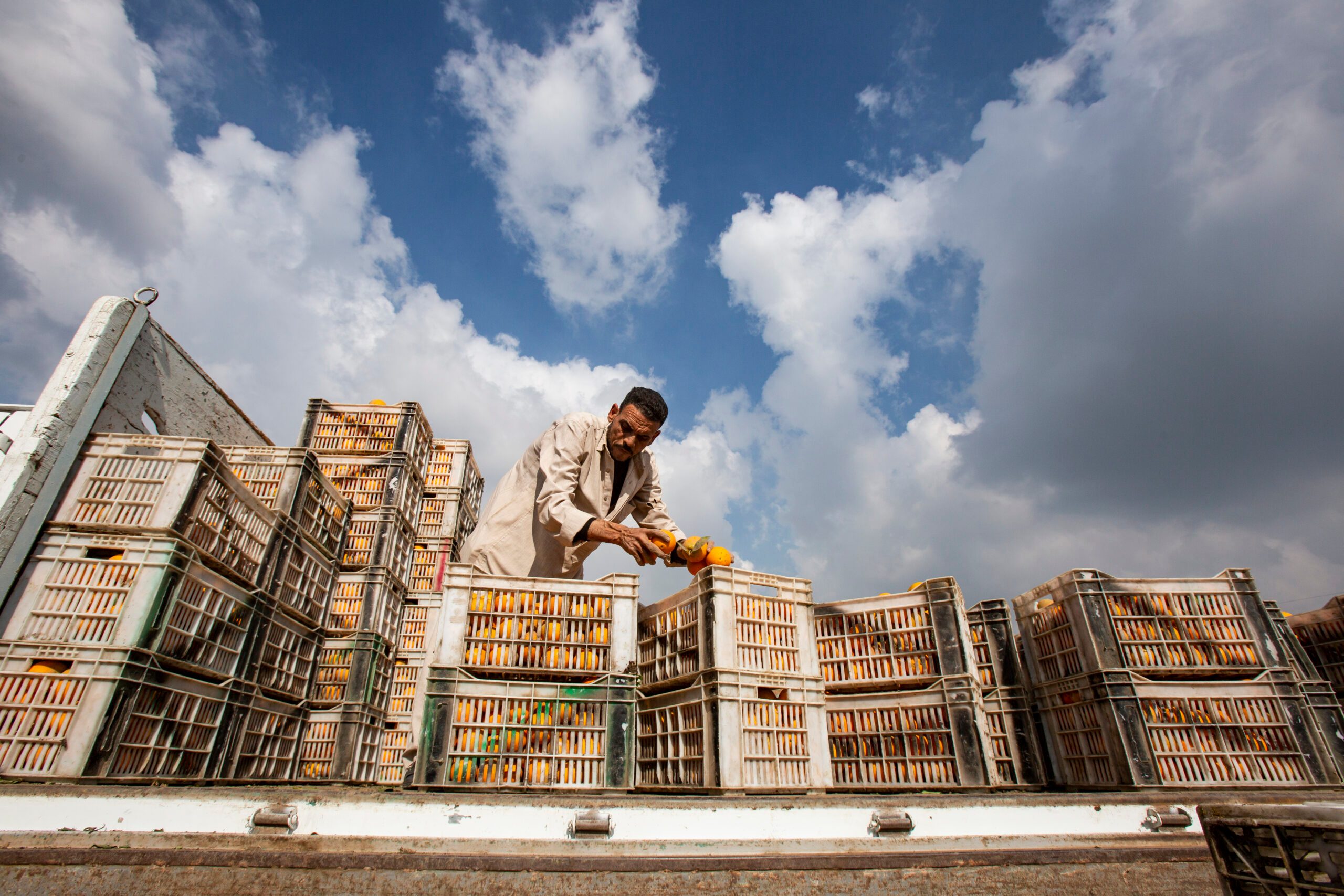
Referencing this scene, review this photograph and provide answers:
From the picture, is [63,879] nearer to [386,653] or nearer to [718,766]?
[718,766]

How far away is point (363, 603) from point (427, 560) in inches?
121

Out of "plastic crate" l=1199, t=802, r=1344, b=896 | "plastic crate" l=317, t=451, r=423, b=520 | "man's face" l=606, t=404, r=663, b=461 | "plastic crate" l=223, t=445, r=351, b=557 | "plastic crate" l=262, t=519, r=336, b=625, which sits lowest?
"plastic crate" l=1199, t=802, r=1344, b=896

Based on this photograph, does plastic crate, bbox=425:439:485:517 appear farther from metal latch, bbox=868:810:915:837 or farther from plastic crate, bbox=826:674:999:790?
metal latch, bbox=868:810:915:837

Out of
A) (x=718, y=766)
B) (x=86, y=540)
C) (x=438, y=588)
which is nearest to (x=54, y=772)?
(x=86, y=540)

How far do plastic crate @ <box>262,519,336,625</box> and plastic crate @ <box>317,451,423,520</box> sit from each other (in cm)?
235

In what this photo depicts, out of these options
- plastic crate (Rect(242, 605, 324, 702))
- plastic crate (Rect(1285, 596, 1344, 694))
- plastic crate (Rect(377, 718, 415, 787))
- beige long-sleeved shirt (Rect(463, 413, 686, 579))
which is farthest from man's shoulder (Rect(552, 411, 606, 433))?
plastic crate (Rect(1285, 596, 1344, 694))

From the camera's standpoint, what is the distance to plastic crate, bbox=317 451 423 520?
11.3m

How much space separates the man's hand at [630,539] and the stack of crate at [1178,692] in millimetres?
4065

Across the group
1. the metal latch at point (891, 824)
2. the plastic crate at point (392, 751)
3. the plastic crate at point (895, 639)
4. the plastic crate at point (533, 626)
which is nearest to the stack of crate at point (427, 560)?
the plastic crate at point (392, 751)

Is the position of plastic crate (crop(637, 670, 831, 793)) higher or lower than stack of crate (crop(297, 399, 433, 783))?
lower

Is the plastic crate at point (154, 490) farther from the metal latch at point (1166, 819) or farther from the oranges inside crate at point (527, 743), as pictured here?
the metal latch at point (1166, 819)

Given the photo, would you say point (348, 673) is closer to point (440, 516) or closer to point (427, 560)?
point (427, 560)

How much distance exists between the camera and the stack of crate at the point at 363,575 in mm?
9312

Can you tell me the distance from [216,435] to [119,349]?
9.42 ft
